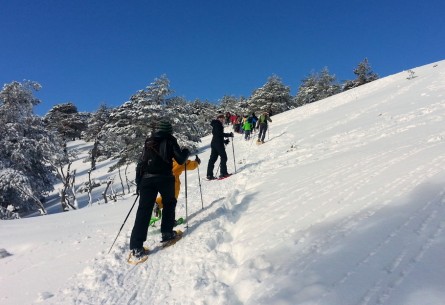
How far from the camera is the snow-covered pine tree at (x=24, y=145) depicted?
20.6 m

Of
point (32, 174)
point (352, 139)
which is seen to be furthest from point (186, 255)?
point (32, 174)

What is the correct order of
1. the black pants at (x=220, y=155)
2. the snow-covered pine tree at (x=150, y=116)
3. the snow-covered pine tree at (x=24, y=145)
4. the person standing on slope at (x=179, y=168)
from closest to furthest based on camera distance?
1. the person standing on slope at (x=179, y=168)
2. the black pants at (x=220, y=155)
3. the snow-covered pine tree at (x=24, y=145)
4. the snow-covered pine tree at (x=150, y=116)

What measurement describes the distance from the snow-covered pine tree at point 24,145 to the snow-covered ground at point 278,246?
14316 mm

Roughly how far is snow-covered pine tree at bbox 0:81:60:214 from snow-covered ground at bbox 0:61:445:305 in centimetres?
1432

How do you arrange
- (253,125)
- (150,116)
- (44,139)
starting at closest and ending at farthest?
(44,139) < (253,125) < (150,116)

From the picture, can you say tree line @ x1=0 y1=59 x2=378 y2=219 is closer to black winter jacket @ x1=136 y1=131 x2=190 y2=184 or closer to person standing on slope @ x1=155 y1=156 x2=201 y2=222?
person standing on slope @ x1=155 y1=156 x2=201 y2=222

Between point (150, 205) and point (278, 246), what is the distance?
2.23 m

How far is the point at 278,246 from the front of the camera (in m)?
4.58

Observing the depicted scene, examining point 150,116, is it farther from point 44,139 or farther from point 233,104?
point 233,104

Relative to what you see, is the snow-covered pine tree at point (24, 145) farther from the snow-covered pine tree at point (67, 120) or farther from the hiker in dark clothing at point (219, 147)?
the snow-covered pine tree at point (67, 120)

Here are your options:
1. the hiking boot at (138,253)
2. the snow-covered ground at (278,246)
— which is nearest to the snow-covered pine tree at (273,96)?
the snow-covered ground at (278,246)

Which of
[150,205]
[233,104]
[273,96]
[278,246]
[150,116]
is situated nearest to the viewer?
[278,246]

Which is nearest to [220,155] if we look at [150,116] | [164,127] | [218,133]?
[218,133]

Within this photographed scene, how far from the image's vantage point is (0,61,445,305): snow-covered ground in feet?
11.0
